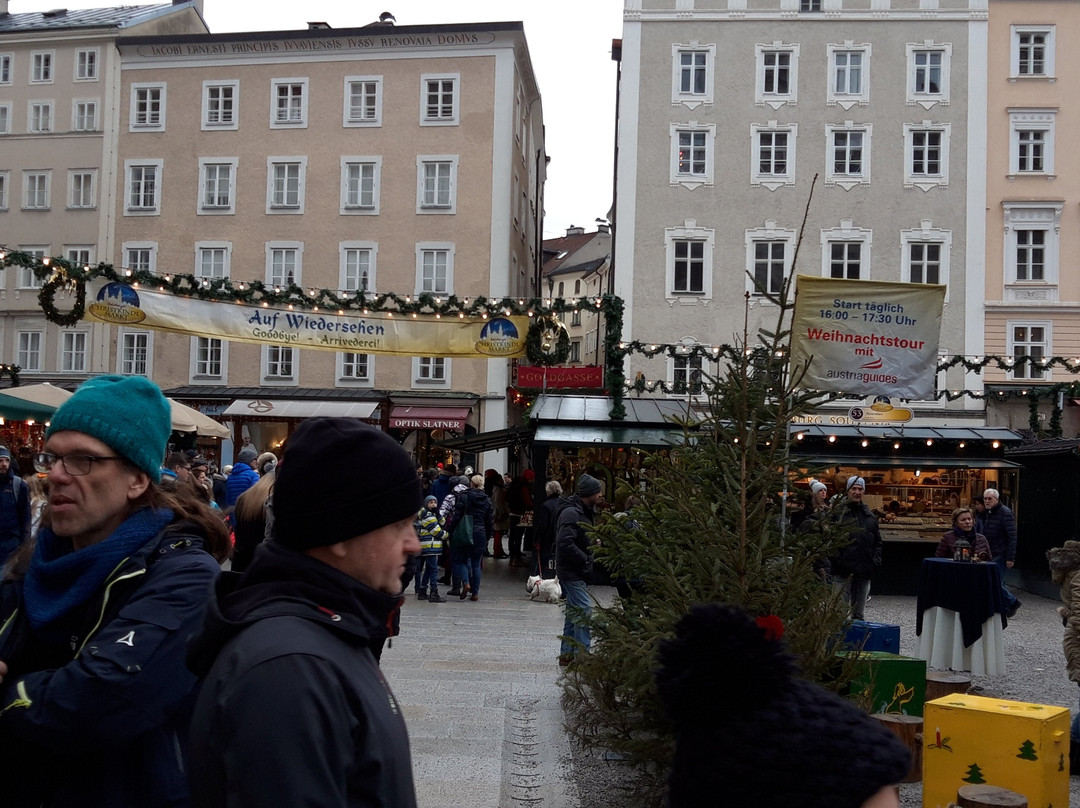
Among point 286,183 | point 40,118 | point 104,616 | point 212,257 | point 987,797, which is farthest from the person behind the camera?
point 40,118

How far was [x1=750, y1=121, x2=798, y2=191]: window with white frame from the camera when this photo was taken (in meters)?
32.7

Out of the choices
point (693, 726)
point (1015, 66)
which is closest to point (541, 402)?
point (693, 726)

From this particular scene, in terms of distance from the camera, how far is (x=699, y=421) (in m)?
6.33

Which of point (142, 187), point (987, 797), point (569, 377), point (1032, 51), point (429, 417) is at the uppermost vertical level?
point (1032, 51)

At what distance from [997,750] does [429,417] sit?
2802cm

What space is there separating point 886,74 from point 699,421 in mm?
30104

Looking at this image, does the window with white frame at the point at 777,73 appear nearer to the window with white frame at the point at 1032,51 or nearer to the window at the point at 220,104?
the window with white frame at the point at 1032,51

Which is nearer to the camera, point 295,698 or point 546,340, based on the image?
point 295,698

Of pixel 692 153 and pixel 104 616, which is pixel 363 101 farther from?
pixel 104 616

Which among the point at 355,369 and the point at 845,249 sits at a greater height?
the point at 845,249

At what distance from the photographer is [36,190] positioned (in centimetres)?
3722

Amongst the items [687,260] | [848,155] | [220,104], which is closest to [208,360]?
[220,104]

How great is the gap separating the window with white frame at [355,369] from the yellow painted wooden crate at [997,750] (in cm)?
2949

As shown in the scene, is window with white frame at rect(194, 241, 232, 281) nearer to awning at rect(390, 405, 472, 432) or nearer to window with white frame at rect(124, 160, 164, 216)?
window with white frame at rect(124, 160, 164, 216)
